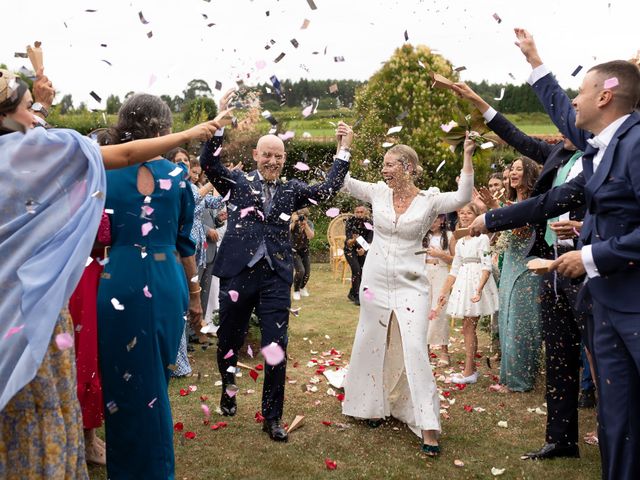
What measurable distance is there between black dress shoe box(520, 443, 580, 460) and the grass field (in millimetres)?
64

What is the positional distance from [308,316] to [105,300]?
7.25m

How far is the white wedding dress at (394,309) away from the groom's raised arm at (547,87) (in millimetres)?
1150

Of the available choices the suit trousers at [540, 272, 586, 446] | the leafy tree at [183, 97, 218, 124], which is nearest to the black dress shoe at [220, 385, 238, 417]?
the suit trousers at [540, 272, 586, 446]

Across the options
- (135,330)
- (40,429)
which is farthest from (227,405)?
(40,429)

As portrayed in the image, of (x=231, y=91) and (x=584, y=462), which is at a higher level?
(x=231, y=91)

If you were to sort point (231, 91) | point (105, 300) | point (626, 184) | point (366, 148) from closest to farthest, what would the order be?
point (626, 184) < point (105, 300) < point (231, 91) < point (366, 148)

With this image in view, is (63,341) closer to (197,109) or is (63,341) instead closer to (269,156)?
(269,156)

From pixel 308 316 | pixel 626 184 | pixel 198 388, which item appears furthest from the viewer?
pixel 308 316

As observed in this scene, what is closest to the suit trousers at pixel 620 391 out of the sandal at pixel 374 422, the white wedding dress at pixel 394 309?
the white wedding dress at pixel 394 309

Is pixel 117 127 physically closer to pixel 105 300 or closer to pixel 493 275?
pixel 105 300

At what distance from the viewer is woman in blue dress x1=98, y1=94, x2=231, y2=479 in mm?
3850

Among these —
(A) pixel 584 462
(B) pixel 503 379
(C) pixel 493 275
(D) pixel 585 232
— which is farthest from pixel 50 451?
(C) pixel 493 275

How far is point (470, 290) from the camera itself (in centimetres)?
739

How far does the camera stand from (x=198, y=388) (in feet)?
21.6
